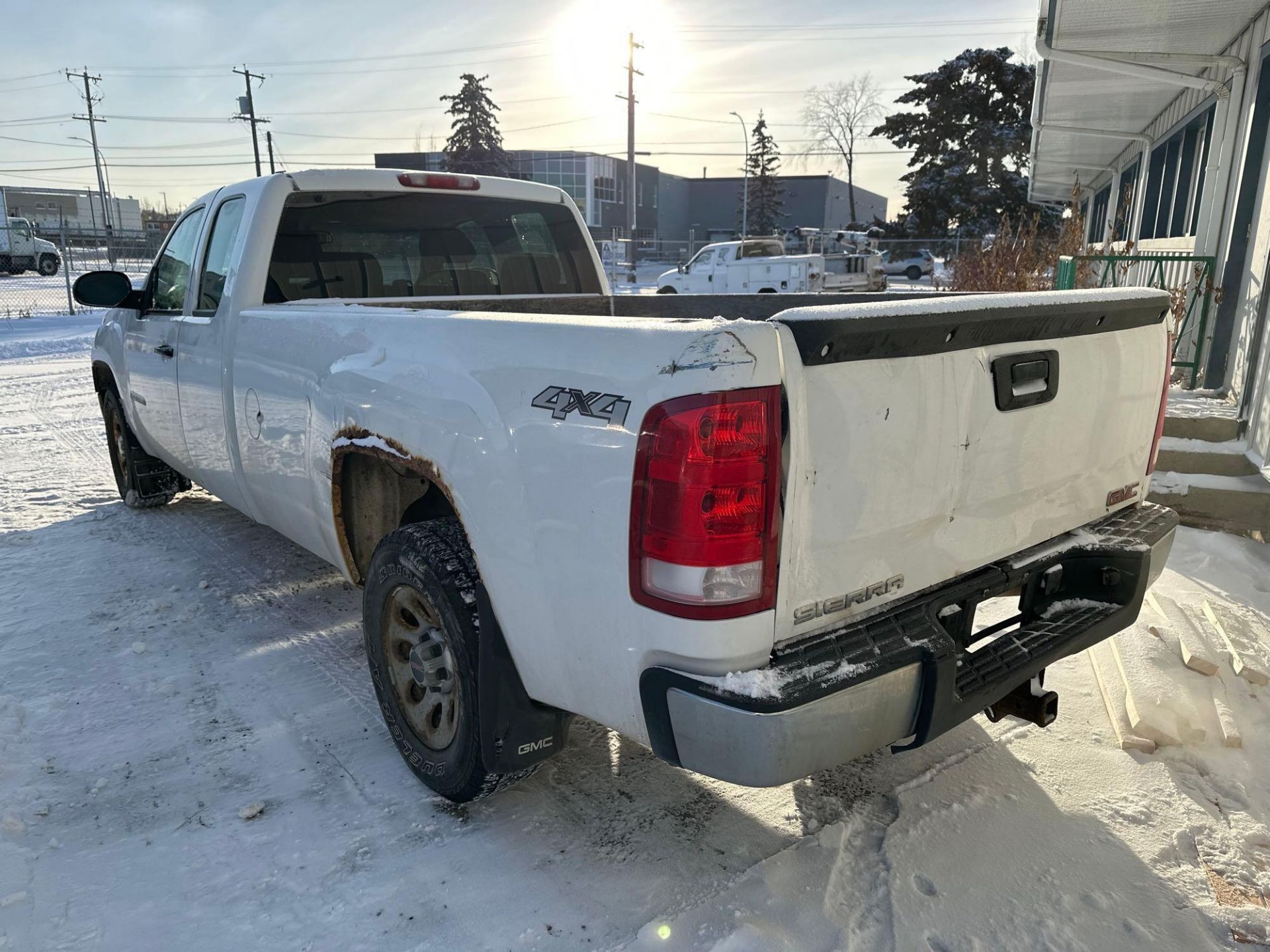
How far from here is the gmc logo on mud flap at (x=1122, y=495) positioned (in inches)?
116

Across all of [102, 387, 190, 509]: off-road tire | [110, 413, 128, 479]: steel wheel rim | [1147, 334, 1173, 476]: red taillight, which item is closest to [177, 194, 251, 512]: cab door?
[102, 387, 190, 509]: off-road tire

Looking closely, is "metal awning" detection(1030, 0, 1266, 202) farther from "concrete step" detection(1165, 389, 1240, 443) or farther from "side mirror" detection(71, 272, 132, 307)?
"side mirror" detection(71, 272, 132, 307)

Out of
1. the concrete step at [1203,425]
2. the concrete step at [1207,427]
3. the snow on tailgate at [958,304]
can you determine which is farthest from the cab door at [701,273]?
the snow on tailgate at [958,304]

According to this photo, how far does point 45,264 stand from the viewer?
1356 inches

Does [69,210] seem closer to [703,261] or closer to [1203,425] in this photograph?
[703,261]

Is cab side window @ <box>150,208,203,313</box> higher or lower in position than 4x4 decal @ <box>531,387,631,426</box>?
higher

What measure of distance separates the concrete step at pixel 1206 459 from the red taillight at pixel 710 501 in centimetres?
501

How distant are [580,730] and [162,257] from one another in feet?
12.7

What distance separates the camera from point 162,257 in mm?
5180

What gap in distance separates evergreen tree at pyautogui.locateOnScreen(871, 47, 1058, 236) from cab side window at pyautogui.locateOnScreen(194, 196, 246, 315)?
138ft

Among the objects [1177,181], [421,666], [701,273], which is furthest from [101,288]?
[701,273]

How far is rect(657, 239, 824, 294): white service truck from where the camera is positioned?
23.0 m

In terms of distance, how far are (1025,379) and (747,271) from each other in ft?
73.4

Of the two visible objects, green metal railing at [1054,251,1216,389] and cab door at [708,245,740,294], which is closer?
green metal railing at [1054,251,1216,389]
